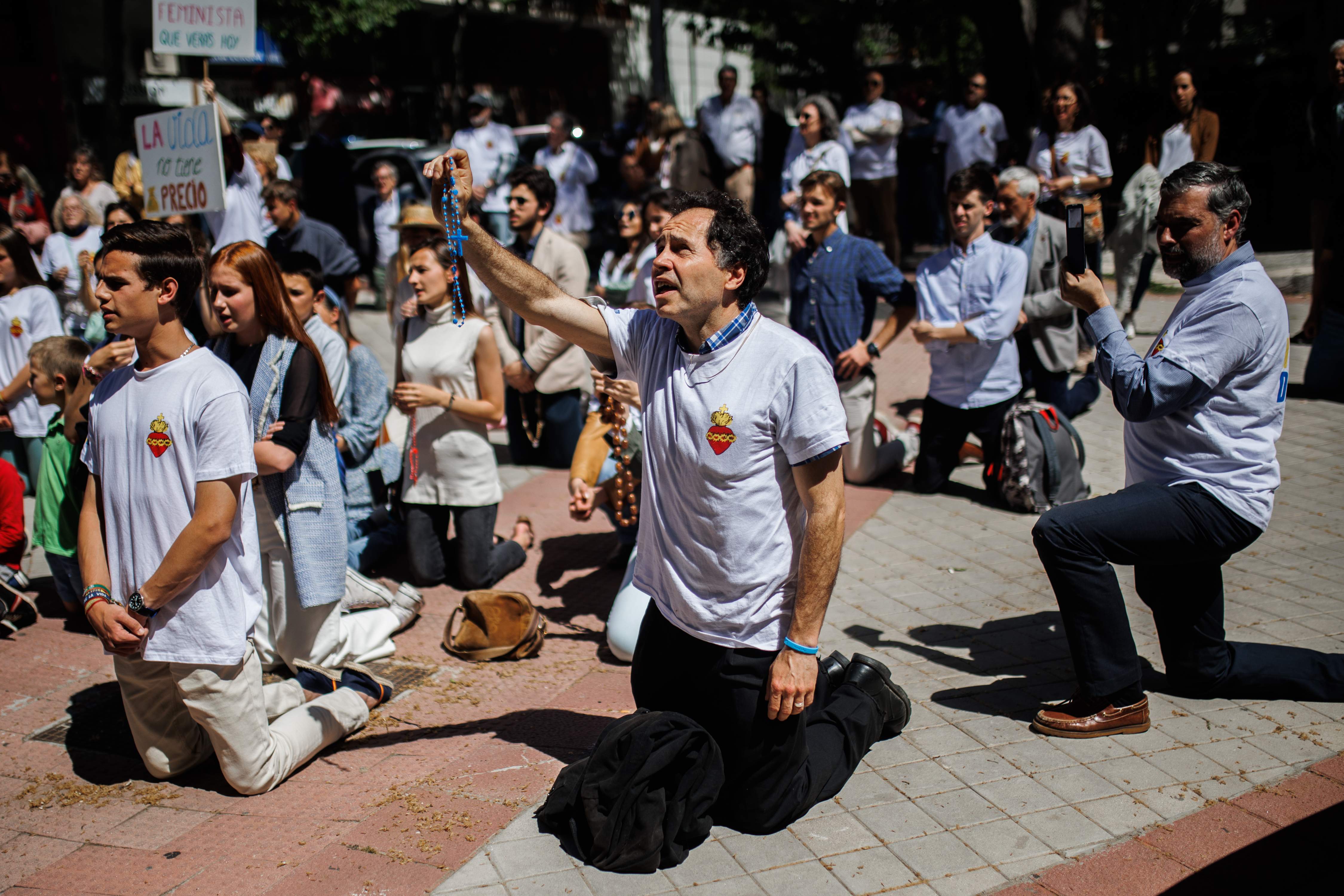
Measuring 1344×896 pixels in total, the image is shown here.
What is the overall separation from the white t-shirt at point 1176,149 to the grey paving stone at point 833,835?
325 inches

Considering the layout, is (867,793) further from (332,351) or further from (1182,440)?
(332,351)

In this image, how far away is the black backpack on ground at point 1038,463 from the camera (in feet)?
20.4

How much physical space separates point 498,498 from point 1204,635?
3484mm

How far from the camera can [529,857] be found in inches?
127

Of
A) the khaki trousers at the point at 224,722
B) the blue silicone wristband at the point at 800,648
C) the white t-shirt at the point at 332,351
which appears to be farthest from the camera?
the white t-shirt at the point at 332,351

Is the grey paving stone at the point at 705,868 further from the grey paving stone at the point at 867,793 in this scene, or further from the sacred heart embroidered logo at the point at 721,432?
the sacred heart embroidered logo at the point at 721,432

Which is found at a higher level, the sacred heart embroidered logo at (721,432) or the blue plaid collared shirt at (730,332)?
the blue plaid collared shirt at (730,332)

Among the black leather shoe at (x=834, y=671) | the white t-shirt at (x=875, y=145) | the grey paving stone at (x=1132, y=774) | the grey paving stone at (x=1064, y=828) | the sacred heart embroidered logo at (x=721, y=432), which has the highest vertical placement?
the white t-shirt at (x=875, y=145)

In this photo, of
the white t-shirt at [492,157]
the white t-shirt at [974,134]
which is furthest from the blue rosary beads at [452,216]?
the white t-shirt at [974,134]

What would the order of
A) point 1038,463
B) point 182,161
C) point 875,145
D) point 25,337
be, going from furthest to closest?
point 875,145 < point 182,161 < point 25,337 < point 1038,463

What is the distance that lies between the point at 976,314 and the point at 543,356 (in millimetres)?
2810

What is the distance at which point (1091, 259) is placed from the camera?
355 inches

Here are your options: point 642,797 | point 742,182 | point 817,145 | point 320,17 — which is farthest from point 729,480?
point 320,17

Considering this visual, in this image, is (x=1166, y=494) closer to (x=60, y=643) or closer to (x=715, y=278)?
(x=715, y=278)
